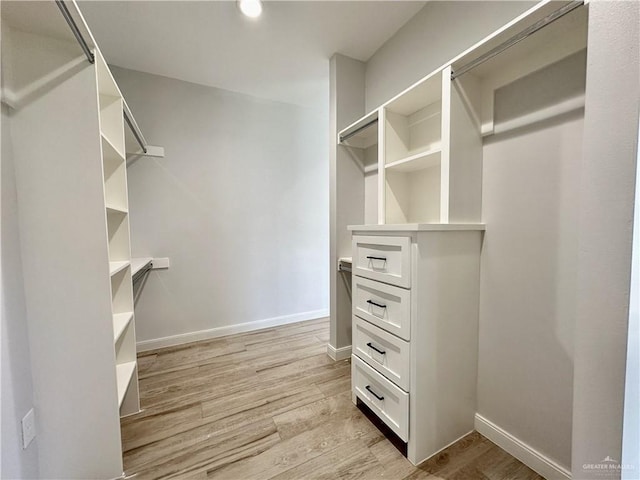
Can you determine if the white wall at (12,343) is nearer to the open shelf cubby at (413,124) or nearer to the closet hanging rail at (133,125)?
the closet hanging rail at (133,125)

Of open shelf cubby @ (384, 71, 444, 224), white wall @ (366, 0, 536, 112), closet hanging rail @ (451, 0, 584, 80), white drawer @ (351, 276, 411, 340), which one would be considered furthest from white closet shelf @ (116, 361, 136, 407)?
white wall @ (366, 0, 536, 112)

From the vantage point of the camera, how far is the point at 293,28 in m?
1.84

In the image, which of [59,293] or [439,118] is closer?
[59,293]

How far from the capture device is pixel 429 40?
5.41ft

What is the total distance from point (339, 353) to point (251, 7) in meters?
2.70

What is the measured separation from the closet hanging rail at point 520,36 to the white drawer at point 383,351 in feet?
4.42

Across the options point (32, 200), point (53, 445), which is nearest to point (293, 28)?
point (32, 200)

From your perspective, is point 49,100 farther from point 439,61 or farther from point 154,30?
point 439,61

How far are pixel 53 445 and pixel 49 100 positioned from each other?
56.5 inches

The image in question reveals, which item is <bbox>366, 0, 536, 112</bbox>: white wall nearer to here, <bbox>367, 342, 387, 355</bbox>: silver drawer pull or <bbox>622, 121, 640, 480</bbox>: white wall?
<bbox>622, 121, 640, 480</bbox>: white wall

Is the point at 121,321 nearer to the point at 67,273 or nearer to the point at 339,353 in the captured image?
the point at 67,273

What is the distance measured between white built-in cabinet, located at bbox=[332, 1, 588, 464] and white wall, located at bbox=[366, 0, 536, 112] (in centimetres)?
27

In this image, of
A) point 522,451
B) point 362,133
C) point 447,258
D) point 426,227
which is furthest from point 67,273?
point 522,451

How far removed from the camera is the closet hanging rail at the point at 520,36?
2.86 ft
